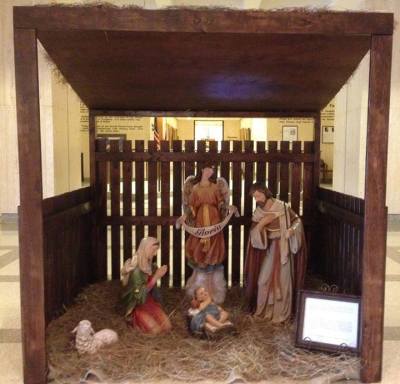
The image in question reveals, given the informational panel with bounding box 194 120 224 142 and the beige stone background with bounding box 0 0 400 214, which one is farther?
the informational panel with bounding box 194 120 224 142

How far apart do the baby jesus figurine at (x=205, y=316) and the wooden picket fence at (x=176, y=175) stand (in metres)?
1.08

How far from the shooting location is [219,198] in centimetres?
337

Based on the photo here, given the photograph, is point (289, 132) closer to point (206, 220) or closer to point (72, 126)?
point (72, 126)

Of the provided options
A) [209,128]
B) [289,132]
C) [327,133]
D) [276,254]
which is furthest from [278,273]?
[209,128]

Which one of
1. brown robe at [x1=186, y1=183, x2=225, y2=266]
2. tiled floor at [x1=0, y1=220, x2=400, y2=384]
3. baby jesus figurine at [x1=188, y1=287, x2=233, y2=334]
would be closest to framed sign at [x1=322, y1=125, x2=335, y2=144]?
tiled floor at [x1=0, y1=220, x2=400, y2=384]

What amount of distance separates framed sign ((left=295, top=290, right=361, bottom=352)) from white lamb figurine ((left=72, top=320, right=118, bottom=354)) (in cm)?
113

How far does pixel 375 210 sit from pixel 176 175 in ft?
6.35

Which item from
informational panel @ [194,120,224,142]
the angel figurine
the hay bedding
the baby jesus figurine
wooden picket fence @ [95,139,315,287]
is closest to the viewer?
the hay bedding

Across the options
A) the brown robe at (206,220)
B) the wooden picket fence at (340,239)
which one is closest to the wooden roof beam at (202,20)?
the wooden picket fence at (340,239)

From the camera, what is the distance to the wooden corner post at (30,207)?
86.6 inches

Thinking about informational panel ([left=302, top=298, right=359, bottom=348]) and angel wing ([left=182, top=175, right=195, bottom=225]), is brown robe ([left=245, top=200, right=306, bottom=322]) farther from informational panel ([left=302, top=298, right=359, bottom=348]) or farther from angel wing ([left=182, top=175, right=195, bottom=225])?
angel wing ([left=182, top=175, right=195, bottom=225])

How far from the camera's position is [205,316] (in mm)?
2764

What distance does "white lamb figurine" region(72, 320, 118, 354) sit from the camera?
2.57 metres

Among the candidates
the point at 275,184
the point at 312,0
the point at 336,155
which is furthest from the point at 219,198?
the point at 312,0
